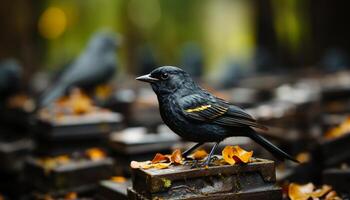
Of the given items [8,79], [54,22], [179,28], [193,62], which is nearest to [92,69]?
[8,79]

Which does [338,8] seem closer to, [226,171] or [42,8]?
[42,8]

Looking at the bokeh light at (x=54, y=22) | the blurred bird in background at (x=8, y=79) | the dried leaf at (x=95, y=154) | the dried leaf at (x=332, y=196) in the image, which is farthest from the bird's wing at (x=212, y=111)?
the bokeh light at (x=54, y=22)

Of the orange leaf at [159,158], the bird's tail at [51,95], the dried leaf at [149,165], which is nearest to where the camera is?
the dried leaf at [149,165]

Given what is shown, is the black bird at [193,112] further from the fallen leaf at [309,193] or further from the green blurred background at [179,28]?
the green blurred background at [179,28]

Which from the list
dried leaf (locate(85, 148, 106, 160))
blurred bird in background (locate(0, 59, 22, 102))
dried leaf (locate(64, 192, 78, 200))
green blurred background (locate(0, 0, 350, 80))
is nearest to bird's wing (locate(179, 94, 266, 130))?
dried leaf (locate(64, 192, 78, 200))

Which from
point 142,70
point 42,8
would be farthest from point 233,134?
point 42,8

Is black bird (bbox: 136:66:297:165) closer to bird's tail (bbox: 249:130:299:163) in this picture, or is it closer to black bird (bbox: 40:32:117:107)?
bird's tail (bbox: 249:130:299:163)

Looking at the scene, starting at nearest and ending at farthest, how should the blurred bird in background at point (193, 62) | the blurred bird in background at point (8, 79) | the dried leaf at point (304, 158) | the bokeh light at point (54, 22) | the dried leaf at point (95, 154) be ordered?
1. the dried leaf at point (304, 158)
2. the dried leaf at point (95, 154)
3. the blurred bird in background at point (8, 79)
4. the blurred bird in background at point (193, 62)
5. the bokeh light at point (54, 22)
